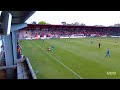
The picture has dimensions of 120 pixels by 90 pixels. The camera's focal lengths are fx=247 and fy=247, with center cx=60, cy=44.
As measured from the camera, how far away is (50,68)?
11281 mm
